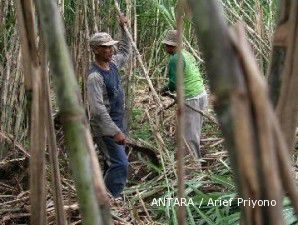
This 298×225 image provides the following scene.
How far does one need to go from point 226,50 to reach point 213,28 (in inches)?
0.7

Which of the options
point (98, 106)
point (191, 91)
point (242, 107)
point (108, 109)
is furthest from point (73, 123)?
point (191, 91)

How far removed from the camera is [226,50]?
379mm

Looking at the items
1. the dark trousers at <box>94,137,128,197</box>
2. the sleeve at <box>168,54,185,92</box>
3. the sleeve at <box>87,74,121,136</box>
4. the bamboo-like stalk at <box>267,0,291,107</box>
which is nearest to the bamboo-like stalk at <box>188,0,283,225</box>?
the bamboo-like stalk at <box>267,0,291,107</box>

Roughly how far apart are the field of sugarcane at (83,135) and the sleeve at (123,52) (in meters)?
0.11

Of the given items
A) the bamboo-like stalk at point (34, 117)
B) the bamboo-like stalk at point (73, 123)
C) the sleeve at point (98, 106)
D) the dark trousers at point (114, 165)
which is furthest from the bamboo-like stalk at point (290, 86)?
the dark trousers at point (114, 165)

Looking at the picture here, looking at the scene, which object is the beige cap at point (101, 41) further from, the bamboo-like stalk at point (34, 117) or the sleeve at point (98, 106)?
the bamboo-like stalk at point (34, 117)

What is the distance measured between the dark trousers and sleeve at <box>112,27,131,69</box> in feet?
1.85

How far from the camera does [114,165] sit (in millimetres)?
3352

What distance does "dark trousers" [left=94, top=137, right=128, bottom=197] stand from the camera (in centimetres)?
329

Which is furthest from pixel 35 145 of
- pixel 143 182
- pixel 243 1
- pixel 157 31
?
pixel 157 31

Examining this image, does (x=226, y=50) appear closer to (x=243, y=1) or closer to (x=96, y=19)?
(x=96, y=19)

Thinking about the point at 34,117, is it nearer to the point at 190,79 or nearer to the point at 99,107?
the point at 99,107

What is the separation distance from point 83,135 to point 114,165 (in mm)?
2854

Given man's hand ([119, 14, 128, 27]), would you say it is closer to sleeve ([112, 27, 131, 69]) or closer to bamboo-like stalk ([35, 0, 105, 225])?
sleeve ([112, 27, 131, 69])
